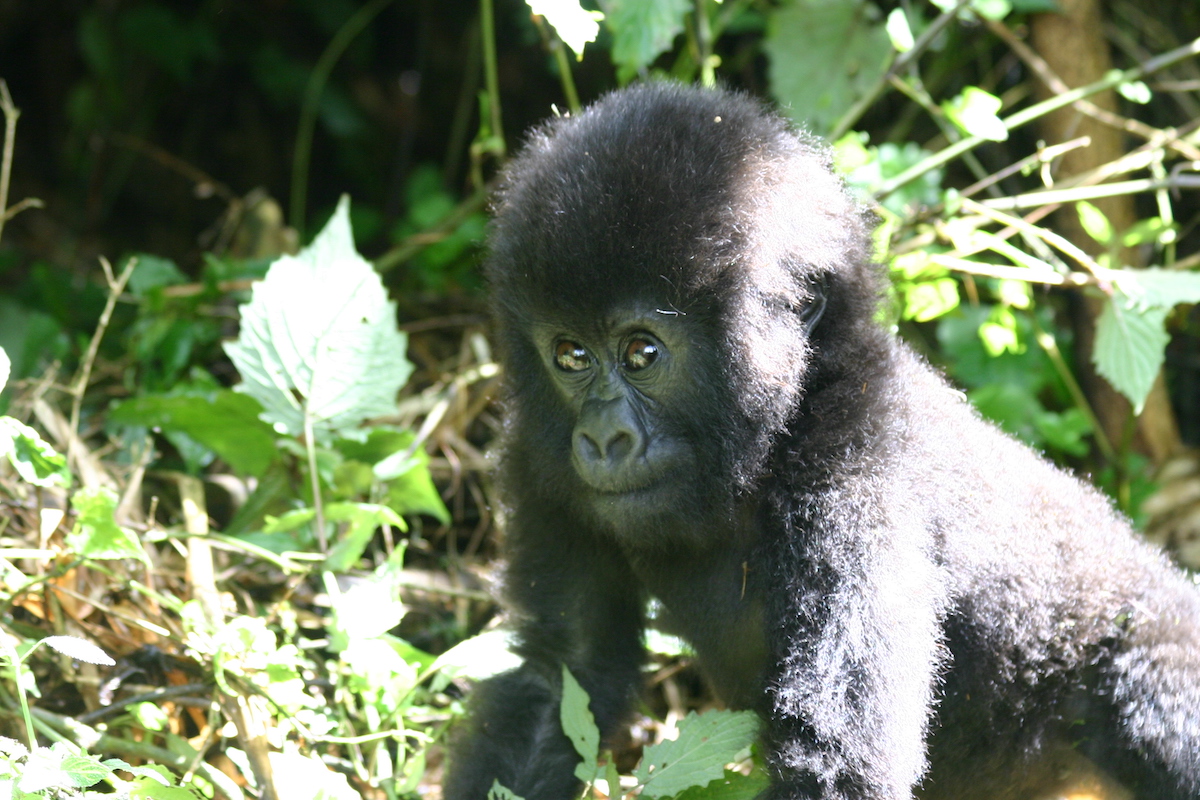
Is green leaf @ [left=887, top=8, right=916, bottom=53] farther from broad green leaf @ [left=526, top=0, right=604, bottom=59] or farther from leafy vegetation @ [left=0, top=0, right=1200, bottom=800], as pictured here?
broad green leaf @ [left=526, top=0, right=604, bottom=59]

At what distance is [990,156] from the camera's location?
515cm

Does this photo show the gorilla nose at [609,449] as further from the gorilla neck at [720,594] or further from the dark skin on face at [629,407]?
the gorilla neck at [720,594]

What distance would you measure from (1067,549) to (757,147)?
1.18 m

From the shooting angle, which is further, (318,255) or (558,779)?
(318,255)

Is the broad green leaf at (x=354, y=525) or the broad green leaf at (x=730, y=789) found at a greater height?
the broad green leaf at (x=354, y=525)

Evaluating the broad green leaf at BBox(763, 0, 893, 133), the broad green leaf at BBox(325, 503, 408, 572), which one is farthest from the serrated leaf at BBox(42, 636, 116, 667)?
the broad green leaf at BBox(763, 0, 893, 133)

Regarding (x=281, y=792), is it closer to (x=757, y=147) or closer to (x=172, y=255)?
(x=757, y=147)

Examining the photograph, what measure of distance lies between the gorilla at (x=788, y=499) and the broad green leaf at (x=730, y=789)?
16 cm

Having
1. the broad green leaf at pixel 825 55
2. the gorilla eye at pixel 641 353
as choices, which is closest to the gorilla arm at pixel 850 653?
the gorilla eye at pixel 641 353

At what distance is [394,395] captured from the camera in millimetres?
3182

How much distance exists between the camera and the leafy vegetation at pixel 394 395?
2508mm

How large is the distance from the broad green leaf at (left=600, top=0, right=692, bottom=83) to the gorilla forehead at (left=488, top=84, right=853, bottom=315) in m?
0.76

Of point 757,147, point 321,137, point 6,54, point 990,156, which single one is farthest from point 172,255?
point 757,147

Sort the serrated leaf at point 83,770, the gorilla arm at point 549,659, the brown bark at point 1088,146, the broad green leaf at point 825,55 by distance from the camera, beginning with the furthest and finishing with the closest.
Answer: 1. the brown bark at point 1088,146
2. the broad green leaf at point 825,55
3. the gorilla arm at point 549,659
4. the serrated leaf at point 83,770
